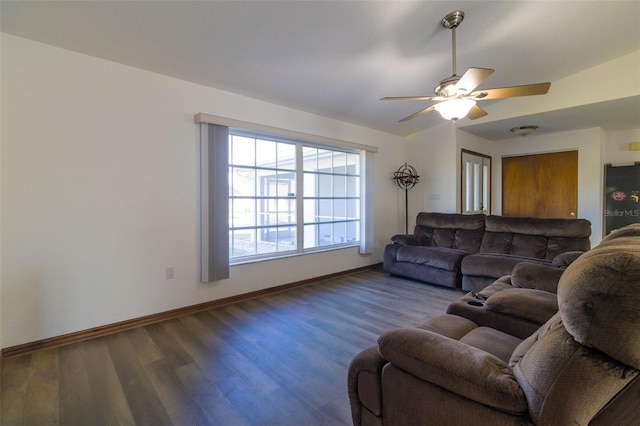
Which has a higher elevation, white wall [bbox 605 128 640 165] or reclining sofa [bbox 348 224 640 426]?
white wall [bbox 605 128 640 165]

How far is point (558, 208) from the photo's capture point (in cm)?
529

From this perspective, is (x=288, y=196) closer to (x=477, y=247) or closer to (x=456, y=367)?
(x=477, y=247)

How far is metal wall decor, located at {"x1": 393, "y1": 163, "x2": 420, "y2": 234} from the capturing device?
5348mm

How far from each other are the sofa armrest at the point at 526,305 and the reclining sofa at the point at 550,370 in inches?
23.2

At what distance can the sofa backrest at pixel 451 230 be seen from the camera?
419cm

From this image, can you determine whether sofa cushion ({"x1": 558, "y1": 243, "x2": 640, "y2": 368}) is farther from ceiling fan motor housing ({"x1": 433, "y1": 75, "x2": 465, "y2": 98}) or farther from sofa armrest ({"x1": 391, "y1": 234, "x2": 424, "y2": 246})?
sofa armrest ({"x1": 391, "y1": 234, "x2": 424, "y2": 246})

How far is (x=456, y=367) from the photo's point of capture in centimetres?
101

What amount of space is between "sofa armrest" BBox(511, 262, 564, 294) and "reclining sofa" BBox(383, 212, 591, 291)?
589 mm

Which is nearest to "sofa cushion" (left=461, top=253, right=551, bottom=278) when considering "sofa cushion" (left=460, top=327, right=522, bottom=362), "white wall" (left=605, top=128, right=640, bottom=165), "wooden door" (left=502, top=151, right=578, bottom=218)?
"sofa cushion" (left=460, top=327, right=522, bottom=362)

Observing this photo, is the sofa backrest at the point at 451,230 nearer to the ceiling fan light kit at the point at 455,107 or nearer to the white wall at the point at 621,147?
the ceiling fan light kit at the point at 455,107

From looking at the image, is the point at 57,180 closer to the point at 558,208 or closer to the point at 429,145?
the point at 429,145

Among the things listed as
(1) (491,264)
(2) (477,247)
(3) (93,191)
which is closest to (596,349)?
(1) (491,264)

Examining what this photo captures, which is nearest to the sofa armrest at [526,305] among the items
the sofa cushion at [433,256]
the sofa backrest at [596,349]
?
the sofa backrest at [596,349]

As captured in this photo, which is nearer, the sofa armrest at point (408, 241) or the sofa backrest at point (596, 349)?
the sofa backrest at point (596, 349)
